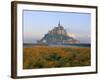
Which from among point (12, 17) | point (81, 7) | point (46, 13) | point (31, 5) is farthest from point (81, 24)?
point (12, 17)

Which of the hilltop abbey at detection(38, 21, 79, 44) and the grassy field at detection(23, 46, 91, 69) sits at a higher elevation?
the hilltop abbey at detection(38, 21, 79, 44)

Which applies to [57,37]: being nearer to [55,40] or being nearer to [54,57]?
[55,40]

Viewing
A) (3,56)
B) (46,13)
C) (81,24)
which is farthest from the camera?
(81,24)

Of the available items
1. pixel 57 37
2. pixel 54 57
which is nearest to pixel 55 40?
pixel 57 37

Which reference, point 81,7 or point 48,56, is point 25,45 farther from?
point 81,7

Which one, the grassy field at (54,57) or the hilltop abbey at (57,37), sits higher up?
the hilltop abbey at (57,37)
